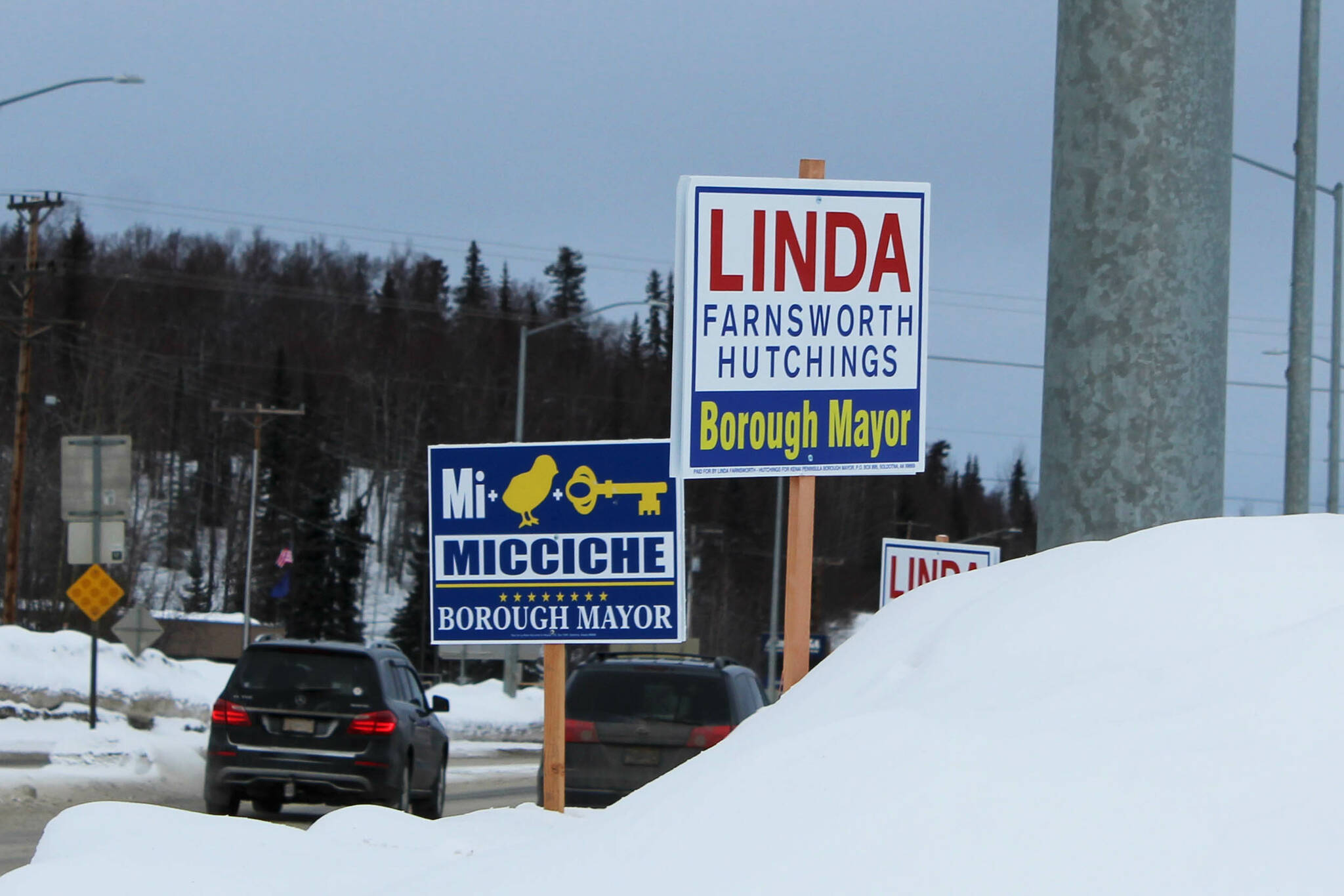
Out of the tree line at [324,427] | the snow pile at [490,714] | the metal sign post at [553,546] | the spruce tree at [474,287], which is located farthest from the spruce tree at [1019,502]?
the metal sign post at [553,546]

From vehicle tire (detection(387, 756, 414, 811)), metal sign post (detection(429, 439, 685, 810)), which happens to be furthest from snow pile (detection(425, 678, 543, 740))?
metal sign post (detection(429, 439, 685, 810))

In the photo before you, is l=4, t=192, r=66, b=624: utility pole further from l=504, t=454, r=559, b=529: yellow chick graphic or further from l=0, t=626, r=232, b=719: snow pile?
l=504, t=454, r=559, b=529: yellow chick graphic

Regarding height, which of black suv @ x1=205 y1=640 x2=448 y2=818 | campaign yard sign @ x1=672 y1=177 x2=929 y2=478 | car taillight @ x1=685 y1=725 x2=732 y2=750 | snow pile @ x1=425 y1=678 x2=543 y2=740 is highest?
campaign yard sign @ x1=672 y1=177 x2=929 y2=478

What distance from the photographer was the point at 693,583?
91.1m

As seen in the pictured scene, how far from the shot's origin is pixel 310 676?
16.3 meters

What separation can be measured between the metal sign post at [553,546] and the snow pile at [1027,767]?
3.11 m

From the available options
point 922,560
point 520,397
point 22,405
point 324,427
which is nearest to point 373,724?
point 922,560

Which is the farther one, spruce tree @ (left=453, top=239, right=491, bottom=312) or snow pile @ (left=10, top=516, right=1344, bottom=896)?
spruce tree @ (left=453, top=239, right=491, bottom=312)

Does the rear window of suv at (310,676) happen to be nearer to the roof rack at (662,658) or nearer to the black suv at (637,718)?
the roof rack at (662,658)

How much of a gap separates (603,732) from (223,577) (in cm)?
8443

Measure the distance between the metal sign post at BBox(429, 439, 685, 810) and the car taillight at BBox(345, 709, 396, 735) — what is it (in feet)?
28.5

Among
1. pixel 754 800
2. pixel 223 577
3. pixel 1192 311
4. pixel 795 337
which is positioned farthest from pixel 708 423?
pixel 223 577

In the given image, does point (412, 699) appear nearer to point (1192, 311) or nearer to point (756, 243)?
point (756, 243)

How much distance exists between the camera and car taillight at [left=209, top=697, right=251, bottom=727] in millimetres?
16016
